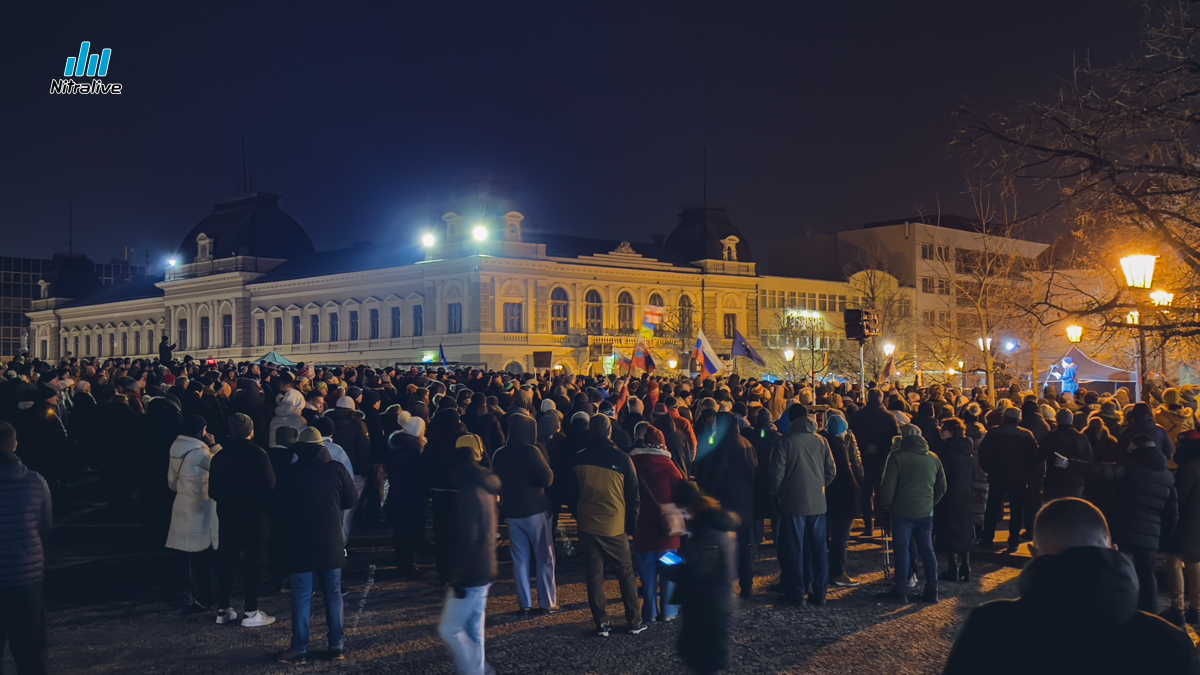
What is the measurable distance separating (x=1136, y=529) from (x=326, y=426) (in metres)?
8.70

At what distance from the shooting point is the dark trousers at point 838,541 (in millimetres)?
10234

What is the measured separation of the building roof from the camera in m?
83.2

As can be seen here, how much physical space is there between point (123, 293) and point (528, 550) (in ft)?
291

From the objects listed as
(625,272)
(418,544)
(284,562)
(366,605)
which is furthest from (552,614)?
(625,272)

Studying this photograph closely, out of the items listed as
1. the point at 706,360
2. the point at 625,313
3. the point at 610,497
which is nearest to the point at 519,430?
the point at 610,497

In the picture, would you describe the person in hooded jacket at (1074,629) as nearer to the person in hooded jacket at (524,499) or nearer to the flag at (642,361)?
the person in hooded jacket at (524,499)

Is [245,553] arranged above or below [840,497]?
below

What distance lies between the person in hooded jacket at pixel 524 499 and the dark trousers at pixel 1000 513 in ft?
20.6

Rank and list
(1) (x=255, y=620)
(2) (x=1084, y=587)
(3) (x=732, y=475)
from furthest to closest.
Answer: (3) (x=732, y=475)
(1) (x=255, y=620)
(2) (x=1084, y=587)

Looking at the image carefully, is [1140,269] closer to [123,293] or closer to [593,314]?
[593,314]

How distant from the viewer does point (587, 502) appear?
8.30 metres

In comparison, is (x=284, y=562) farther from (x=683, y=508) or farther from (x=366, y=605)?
(x=683, y=508)

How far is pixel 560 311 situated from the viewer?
199 feet

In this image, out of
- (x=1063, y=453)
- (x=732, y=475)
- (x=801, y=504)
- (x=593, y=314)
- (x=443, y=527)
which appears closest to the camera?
(x=732, y=475)
